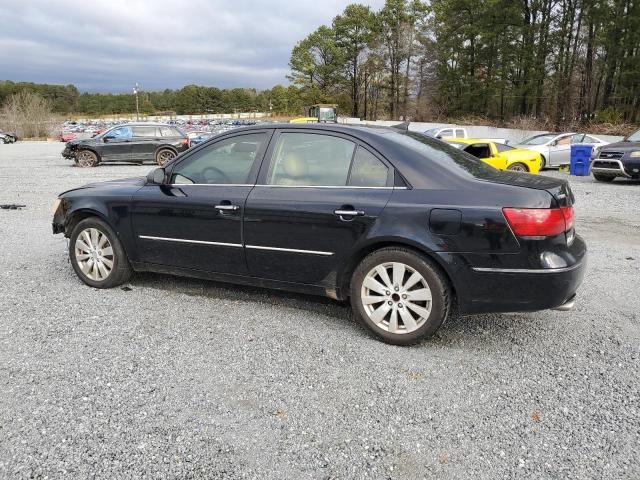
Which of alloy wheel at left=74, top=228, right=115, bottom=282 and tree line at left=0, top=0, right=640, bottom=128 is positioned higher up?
tree line at left=0, top=0, right=640, bottom=128

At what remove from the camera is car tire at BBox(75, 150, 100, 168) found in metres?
18.5

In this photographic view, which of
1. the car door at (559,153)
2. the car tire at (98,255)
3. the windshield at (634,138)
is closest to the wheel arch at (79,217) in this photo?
the car tire at (98,255)

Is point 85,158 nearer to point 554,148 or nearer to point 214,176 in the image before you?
point 214,176

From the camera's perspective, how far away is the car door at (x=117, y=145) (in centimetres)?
1869

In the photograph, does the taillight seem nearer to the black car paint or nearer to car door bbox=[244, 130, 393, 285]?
the black car paint

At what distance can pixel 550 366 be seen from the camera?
129 inches

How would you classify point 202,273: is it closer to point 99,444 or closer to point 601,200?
point 99,444

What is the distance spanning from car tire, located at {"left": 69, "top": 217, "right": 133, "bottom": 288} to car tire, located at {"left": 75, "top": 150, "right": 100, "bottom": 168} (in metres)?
15.5

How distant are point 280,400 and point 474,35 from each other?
53514mm

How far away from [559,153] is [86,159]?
58.0ft

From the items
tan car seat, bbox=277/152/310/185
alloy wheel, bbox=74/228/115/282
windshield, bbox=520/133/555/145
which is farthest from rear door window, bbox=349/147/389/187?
windshield, bbox=520/133/555/145

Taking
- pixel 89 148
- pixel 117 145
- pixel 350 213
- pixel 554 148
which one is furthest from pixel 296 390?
pixel 89 148

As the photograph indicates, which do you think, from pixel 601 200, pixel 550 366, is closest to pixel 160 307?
pixel 550 366

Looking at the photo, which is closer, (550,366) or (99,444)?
(99,444)
